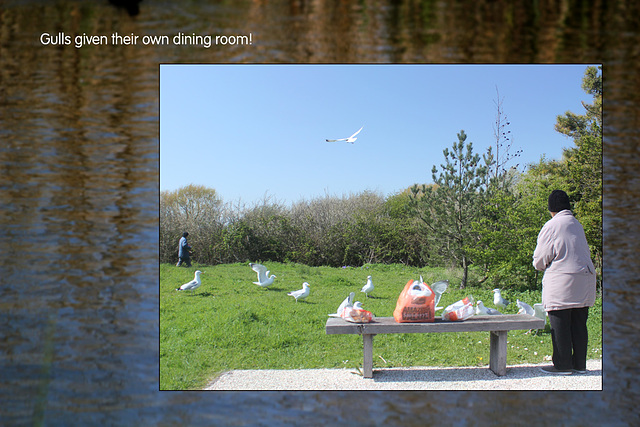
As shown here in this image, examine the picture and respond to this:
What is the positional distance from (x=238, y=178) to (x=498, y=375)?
2673 mm

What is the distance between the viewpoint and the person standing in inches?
108

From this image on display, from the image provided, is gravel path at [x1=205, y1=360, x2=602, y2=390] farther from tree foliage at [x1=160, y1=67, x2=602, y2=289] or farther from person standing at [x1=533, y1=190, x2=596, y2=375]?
tree foliage at [x1=160, y1=67, x2=602, y2=289]

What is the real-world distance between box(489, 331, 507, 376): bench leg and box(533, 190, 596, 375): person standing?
284 millimetres

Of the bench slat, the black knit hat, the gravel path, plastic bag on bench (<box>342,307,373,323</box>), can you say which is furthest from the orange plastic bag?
the black knit hat

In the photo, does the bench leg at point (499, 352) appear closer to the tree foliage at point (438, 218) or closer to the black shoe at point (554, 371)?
the black shoe at point (554, 371)

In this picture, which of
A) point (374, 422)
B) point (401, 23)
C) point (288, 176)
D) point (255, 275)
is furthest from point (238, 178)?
point (374, 422)

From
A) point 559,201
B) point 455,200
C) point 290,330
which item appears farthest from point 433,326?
point 455,200

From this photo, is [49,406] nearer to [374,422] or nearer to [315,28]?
[374,422]

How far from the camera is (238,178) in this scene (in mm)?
4402

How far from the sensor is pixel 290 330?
4492mm

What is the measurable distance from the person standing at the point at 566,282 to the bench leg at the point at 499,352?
28cm

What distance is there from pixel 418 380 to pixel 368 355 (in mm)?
353

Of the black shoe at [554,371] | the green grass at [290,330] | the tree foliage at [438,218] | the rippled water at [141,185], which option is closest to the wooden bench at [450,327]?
the black shoe at [554,371]

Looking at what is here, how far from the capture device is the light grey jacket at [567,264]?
274cm
